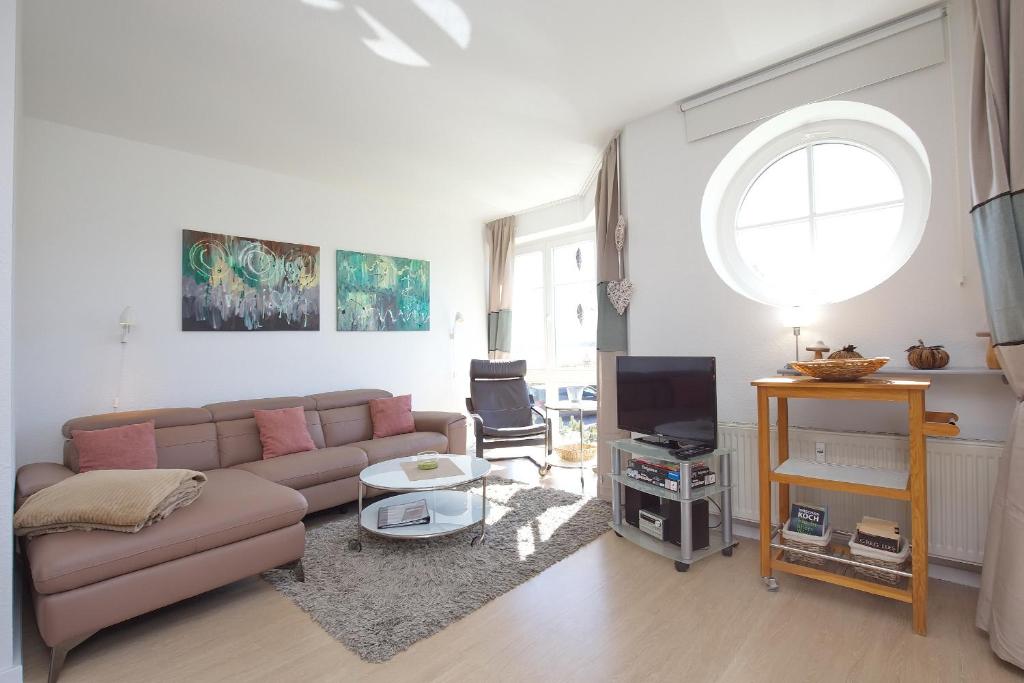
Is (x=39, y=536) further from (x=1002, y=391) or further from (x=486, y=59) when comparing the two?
(x=1002, y=391)

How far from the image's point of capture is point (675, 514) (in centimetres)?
273

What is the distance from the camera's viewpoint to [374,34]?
7.97 ft

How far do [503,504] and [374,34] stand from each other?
118 inches

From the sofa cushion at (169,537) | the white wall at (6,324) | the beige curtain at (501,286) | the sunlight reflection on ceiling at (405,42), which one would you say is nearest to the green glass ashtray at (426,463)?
the sofa cushion at (169,537)

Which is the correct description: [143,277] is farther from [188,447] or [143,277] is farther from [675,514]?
[675,514]

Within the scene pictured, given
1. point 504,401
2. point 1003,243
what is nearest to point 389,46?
point 1003,243

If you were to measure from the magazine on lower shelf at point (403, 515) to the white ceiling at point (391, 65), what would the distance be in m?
2.57

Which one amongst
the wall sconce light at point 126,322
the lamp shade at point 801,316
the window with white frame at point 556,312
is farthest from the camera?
the window with white frame at point 556,312

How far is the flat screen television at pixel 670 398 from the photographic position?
2.59 metres

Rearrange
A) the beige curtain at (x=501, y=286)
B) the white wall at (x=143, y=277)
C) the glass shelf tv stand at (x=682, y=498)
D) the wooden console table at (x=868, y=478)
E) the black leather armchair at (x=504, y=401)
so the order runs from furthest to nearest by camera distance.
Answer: the beige curtain at (x=501, y=286), the black leather armchair at (x=504, y=401), the white wall at (x=143, y=277), the glass shelf tv stand at (x=682, y=498), the wooden console table at (x=868, y=478)

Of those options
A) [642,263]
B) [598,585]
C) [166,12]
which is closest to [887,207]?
[642,263]

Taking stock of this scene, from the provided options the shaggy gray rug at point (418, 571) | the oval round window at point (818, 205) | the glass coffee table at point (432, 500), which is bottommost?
the shaggy gray rug at point (418, 571)

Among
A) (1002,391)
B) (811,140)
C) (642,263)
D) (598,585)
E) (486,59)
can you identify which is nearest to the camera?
(1002,391)

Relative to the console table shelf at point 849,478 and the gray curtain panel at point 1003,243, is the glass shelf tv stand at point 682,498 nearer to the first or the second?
the console table shelf at point 849,478
